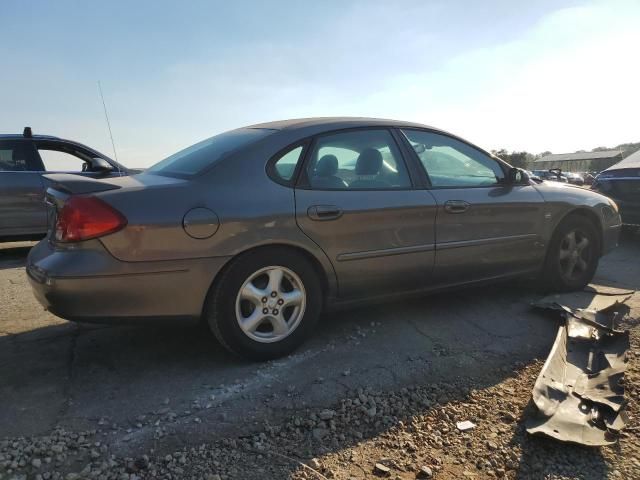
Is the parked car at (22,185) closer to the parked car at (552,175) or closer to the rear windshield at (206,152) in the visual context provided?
the rear windshield at (206,152)

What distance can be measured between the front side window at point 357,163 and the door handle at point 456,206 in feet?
1.13

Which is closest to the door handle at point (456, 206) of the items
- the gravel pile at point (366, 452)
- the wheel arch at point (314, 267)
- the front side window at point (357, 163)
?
the front side window at point (357, 163)

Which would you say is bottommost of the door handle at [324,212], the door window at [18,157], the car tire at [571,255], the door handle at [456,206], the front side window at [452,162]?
the car tire at [571,255]

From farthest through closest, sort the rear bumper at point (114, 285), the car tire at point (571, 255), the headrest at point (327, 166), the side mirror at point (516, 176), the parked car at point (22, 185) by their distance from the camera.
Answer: the parked car at point (22, 185), the car tire at point (571, 255), the side mirror at point (516, 176), the headrest at point (327, 166), the rear bumper at point (114, 285)

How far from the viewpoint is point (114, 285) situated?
255 cm

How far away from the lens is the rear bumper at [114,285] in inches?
99.3

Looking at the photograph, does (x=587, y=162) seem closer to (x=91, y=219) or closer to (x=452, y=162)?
(x=452, y=162)

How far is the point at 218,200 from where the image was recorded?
2750mm

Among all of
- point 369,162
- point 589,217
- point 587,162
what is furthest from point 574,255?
point 587,162

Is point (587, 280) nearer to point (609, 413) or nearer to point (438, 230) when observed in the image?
point (438, 230)

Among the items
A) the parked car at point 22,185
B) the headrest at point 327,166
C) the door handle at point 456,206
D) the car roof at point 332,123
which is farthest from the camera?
the parked car at point 22,185

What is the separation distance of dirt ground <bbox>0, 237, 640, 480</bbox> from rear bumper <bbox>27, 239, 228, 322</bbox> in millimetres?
429

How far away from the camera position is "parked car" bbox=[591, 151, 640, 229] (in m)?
6.54

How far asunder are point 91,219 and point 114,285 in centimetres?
36
